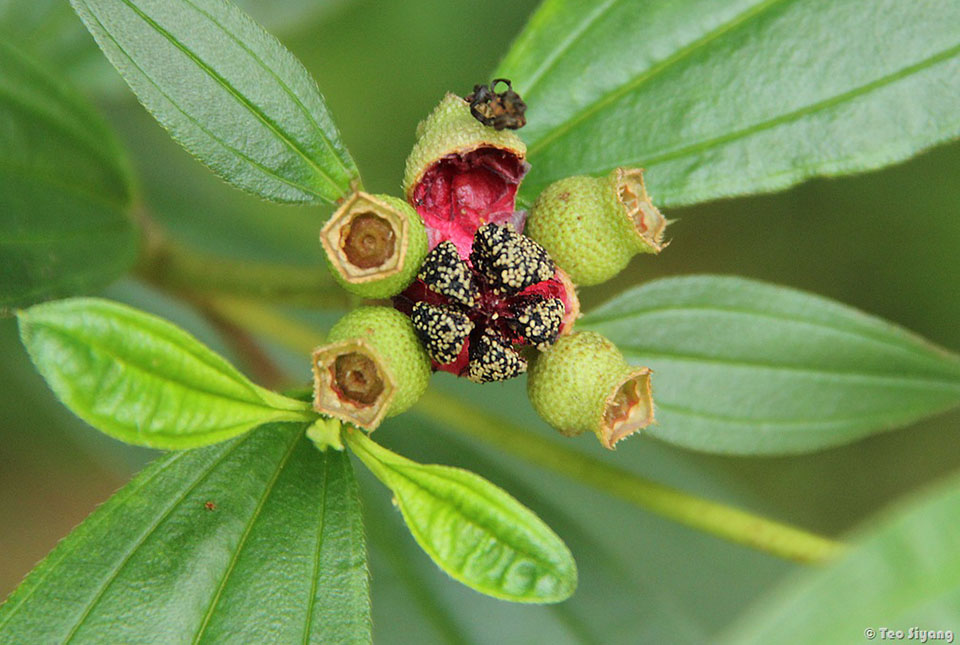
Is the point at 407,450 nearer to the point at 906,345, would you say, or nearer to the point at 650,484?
the point at 650,484

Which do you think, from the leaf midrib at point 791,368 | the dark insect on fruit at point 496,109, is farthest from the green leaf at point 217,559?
the leaf midrib at point 791,368

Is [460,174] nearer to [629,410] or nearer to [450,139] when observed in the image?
[450,139]

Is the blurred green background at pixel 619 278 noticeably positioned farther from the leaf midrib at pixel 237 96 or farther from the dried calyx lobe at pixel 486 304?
the dried calyx lobe at pixel 486 304

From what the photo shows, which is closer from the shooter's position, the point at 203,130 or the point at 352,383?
the point at 352,383

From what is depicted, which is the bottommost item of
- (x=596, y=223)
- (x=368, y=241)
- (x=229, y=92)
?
(x=368, y=241)

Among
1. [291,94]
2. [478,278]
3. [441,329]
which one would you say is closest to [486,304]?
[478,278]

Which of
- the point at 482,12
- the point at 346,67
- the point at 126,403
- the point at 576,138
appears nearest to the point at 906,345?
the point at 576,138
